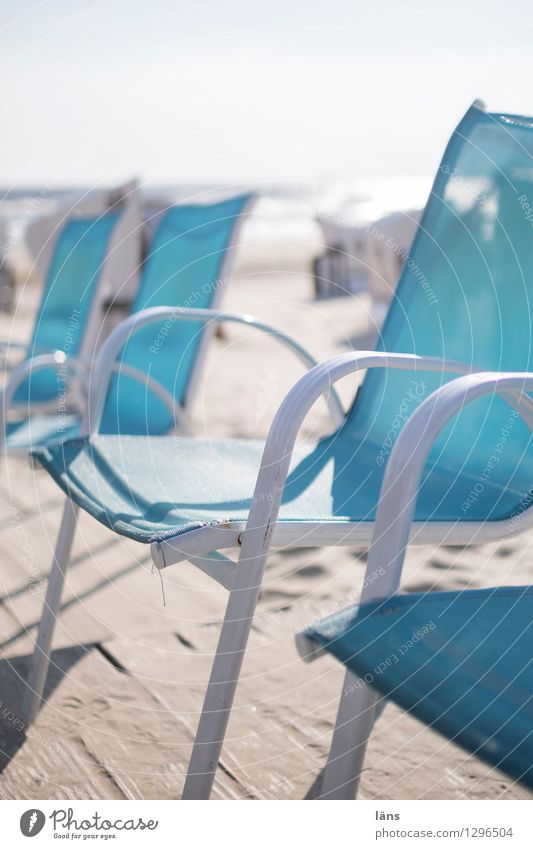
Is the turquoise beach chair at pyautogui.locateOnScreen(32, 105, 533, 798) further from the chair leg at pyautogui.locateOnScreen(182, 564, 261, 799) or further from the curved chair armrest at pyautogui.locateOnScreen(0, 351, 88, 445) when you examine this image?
the curved chair armrest at pyautogui.locateOnScreen(0, 351, 88, 445)

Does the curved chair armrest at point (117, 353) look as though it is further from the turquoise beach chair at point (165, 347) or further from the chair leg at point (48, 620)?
the turquoise beach chair at point (165, 347)

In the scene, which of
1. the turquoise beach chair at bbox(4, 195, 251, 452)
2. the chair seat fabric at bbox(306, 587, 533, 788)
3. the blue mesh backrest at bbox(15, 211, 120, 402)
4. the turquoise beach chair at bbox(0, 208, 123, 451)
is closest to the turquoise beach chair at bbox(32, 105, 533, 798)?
the chair seat fabric at bbox(306, 587, 533, 788)

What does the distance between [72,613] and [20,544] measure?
45 centimetres

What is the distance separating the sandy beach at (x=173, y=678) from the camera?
4.79ft

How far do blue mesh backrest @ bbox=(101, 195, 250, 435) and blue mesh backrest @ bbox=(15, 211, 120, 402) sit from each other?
25 cm

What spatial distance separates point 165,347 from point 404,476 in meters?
1.67

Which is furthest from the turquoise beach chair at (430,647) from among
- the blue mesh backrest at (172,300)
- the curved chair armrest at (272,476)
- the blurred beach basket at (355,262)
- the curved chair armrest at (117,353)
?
the blurred beach basket at (355,262)

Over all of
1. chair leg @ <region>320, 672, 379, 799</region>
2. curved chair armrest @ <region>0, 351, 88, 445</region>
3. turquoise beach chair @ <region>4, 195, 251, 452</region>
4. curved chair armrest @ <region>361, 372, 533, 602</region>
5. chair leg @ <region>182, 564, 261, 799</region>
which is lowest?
chair leg @ <region>320, 672, 379, 799</region>

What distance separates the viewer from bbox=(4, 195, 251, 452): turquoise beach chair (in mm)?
2408

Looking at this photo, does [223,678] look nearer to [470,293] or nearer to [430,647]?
[430,647]

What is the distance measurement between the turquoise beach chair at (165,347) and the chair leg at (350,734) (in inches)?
52.5

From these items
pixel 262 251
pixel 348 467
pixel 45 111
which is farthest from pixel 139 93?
pixel 262 251
